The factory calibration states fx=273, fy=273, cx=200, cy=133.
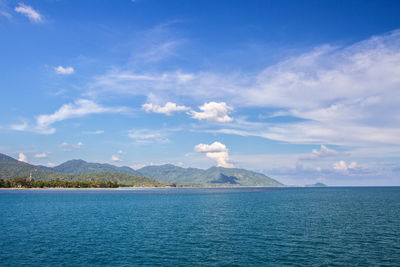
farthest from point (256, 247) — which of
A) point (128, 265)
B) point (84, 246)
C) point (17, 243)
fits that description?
point (17, 243)

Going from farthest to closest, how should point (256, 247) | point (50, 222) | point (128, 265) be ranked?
point (50, 222)
point (256, 247)
point (128, 265)

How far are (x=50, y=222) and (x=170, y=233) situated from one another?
45.4m

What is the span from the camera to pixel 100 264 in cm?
4481

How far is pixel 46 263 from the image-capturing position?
1766 inches

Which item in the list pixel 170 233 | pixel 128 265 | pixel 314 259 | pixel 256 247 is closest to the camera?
pixel 128 265

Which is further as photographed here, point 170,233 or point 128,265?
point 170,233

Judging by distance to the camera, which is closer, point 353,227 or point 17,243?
point 17,243

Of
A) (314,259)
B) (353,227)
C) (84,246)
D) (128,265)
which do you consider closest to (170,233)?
(84,246)

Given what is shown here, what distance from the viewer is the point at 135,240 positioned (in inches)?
2453

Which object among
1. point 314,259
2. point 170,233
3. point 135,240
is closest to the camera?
point 314,259

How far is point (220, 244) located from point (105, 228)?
37347 millimetres

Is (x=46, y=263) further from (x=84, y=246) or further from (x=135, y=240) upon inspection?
(x=135, y=240)

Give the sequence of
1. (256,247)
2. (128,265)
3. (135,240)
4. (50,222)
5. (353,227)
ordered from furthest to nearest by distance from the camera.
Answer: (50,222) < (353,227) < (135,240) < (256,247) < (128,265)

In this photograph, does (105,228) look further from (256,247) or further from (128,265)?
(256,247)
